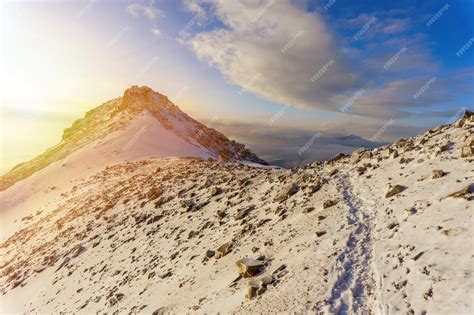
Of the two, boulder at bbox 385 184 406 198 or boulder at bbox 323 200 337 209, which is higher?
boulder at bbox 385 184 406 198

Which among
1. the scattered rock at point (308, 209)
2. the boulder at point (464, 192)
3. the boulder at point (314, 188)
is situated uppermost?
the boulder at point (464, 192)

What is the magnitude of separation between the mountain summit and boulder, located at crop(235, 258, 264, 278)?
36.9 meters

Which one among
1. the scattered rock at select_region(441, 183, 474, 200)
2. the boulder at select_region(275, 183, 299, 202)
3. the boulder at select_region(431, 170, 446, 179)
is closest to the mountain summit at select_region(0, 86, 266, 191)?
the boulder at select_region(275, 183, 299, 202)

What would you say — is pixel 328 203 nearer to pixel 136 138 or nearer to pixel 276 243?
pixel 276 243

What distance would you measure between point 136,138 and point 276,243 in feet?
151

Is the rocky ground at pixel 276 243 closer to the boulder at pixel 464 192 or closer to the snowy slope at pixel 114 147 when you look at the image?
the boulder at pixel 464 192

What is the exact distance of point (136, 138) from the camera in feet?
192

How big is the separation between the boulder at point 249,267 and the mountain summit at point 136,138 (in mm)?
36909

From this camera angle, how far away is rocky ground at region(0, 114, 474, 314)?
12034mm

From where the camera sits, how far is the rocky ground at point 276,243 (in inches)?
474

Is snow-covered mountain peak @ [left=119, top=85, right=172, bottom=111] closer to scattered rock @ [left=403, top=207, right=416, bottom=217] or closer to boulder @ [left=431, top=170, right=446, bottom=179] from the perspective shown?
boulder @ [left=431, top=170, right=446, bottom=179]

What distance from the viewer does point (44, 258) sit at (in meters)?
29.7

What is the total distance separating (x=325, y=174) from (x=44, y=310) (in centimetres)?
2088

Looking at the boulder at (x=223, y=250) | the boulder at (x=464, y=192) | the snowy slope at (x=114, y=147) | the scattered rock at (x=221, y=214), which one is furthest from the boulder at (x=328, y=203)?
the snowy slope at (x=114, y=147)
